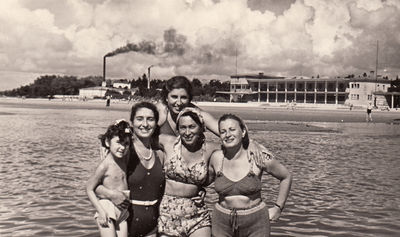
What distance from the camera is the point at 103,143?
4.29 metres

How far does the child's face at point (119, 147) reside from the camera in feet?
13.5

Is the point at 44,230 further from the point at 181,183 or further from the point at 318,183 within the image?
the point at 318,183

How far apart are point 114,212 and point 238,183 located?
1.08m

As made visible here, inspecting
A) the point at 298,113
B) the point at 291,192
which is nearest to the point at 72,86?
the point at 298,113

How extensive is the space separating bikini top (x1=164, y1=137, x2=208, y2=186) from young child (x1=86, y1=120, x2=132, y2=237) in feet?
1.29

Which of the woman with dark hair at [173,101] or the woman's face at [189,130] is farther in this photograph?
the woman with dark hair at [173,101]

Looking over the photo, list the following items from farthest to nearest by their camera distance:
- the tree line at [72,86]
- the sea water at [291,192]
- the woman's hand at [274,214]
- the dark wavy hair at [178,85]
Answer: the tree line at [72,86] < the sea water at [291,192] < the dark wavy hair at [178,85] < the woman's hand at [274,214]

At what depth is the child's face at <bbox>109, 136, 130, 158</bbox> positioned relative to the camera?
4.12 m

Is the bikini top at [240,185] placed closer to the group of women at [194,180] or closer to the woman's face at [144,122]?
the group of women at [194,180]

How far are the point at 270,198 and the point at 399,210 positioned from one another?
252cm

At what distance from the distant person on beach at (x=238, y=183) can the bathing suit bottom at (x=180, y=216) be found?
0.16 meters

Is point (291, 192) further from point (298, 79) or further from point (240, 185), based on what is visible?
point (298, 79)

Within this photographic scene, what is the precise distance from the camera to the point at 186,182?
4.28 m

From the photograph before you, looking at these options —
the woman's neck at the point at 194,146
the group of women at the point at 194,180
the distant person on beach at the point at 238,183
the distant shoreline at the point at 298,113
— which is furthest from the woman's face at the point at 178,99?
the distant shoreline at the point at 298,113
